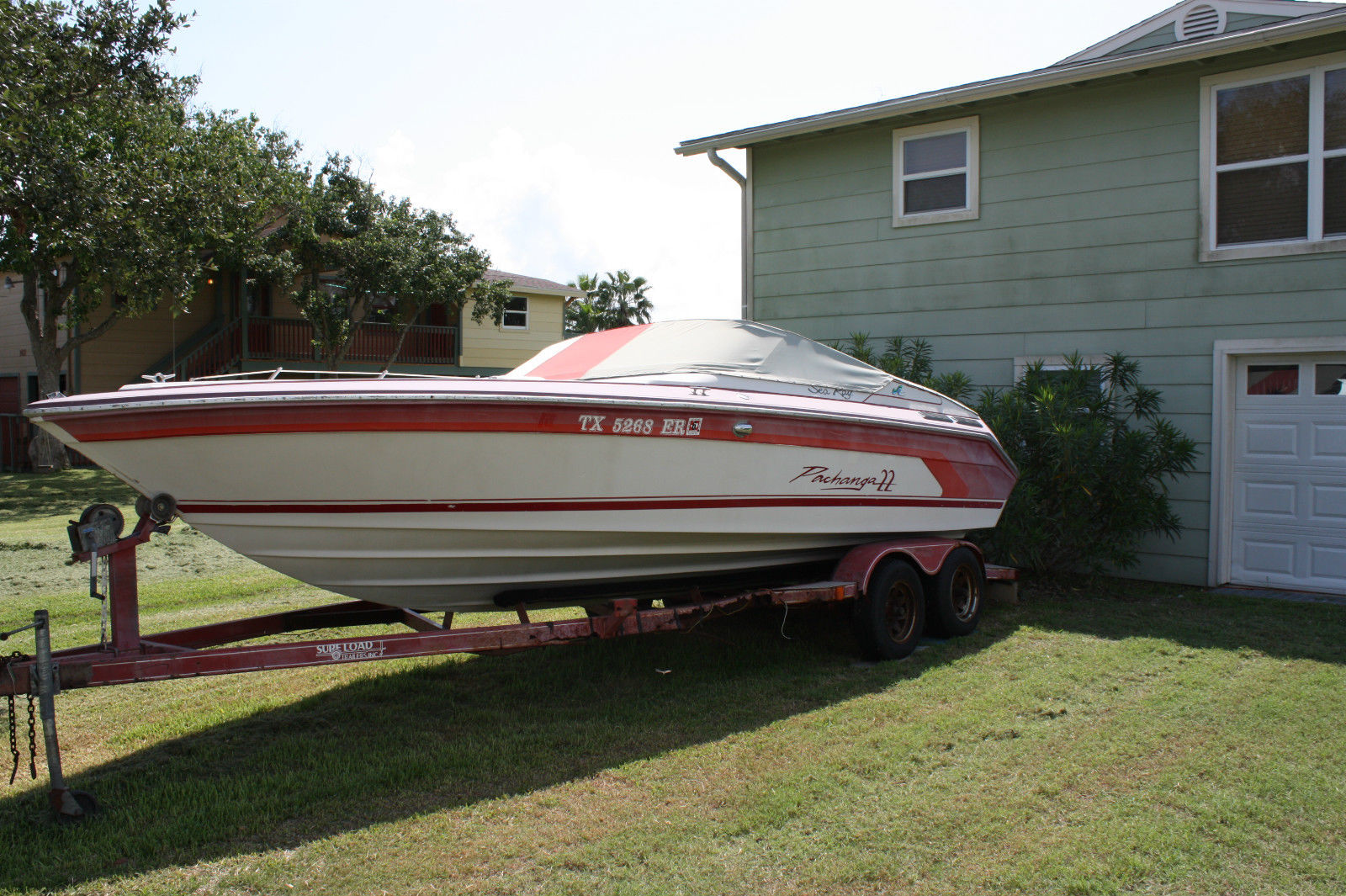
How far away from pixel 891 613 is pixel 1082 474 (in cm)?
256

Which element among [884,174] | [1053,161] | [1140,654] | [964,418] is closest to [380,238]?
[884,174]

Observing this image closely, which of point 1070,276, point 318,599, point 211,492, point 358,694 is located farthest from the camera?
point 1070,276

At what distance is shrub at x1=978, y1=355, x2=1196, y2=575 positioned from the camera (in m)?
7.33

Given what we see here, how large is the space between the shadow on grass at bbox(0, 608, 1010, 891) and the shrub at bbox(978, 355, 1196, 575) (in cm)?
158

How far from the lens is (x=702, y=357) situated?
17.8 ft

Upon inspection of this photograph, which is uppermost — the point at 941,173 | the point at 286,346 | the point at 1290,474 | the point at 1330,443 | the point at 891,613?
the point at 941,173

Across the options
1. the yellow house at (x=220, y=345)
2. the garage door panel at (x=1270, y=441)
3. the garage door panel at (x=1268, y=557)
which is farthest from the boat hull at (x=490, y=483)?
the yellow house at (x=220, y=345)

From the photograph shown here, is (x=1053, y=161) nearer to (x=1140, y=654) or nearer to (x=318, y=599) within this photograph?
(x=1140, y=654)

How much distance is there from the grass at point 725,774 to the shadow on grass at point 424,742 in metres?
0.02

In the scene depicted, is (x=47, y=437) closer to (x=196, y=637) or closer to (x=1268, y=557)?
(x=196, y=637)

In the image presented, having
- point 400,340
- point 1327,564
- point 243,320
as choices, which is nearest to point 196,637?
point 1327,564

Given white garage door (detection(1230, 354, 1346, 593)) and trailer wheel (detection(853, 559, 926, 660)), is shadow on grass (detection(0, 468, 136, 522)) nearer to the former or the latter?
trailer wheel (detection(853, 559, 926, 660))

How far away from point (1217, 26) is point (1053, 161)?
2.80 m

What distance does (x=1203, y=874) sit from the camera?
300cm
